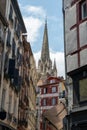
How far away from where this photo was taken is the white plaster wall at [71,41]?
17.5 metres

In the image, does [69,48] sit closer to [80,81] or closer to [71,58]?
[71,58]

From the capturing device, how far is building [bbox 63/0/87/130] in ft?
52.0

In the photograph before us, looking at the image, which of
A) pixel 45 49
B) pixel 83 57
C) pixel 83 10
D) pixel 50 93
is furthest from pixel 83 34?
pixel 45 49

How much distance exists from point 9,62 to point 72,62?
11453 mm

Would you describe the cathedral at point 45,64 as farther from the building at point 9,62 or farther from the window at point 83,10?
the window at point 83,10

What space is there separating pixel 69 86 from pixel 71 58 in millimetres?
1623

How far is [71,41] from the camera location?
58.4ft

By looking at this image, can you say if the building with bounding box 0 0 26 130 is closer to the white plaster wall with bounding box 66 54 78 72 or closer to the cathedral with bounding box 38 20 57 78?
the white plaster wall with bounding box 66 54 78 72

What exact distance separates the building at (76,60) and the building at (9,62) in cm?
783

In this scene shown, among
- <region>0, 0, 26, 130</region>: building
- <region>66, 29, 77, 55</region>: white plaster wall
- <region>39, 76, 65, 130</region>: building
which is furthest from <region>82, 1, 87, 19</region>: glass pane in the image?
<region>39, 76, 65, 130</region>: building

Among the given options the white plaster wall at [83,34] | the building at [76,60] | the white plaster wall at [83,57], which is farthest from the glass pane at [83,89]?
the white plaster wall at [83,34]

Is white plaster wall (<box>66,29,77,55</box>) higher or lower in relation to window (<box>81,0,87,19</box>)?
lower

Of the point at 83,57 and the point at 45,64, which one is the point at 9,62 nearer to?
the point at 83,57

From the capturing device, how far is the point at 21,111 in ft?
120
